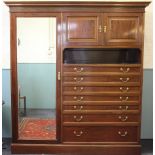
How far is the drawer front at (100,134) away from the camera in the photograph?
10.1 ft

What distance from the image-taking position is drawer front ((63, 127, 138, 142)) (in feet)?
10.1

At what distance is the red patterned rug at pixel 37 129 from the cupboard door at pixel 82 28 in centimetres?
106

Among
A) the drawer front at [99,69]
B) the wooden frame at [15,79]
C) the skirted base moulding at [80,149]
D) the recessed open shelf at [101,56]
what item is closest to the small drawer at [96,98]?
the wooden frame at [15,79]

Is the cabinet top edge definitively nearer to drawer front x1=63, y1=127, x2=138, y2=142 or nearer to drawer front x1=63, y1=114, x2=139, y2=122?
drawer front x1=63, y1=114, x2=139, y2=122

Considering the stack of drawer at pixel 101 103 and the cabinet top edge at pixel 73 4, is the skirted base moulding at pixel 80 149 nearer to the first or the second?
the stack of drawer at pixel 101 103

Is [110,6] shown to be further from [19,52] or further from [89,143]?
[89,143]

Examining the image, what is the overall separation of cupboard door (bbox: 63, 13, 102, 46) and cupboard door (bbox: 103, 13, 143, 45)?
0.11 meters

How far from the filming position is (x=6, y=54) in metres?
3.47

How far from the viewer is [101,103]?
3020 millimetres

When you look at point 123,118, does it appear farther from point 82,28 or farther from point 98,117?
point 82,28

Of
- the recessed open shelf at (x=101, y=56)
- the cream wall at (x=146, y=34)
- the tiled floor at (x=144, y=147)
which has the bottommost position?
the tiled floor at (x=144, y=147)

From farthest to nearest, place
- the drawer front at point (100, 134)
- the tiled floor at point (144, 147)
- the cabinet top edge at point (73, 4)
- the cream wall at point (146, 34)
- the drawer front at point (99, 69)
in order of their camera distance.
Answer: the cream wall at point (146, 34) → the tiled floor at point (144, 147) → the drawer front at point (100, 134) → the drawer front at point (99, 69) → the cabinet top edge at point (73, 4)

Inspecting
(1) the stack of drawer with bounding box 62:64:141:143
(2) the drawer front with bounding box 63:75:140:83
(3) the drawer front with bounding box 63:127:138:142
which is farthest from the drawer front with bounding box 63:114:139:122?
(2) the drawer front with bounding box 63:75:140:83

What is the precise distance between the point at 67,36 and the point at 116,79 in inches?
31.2
